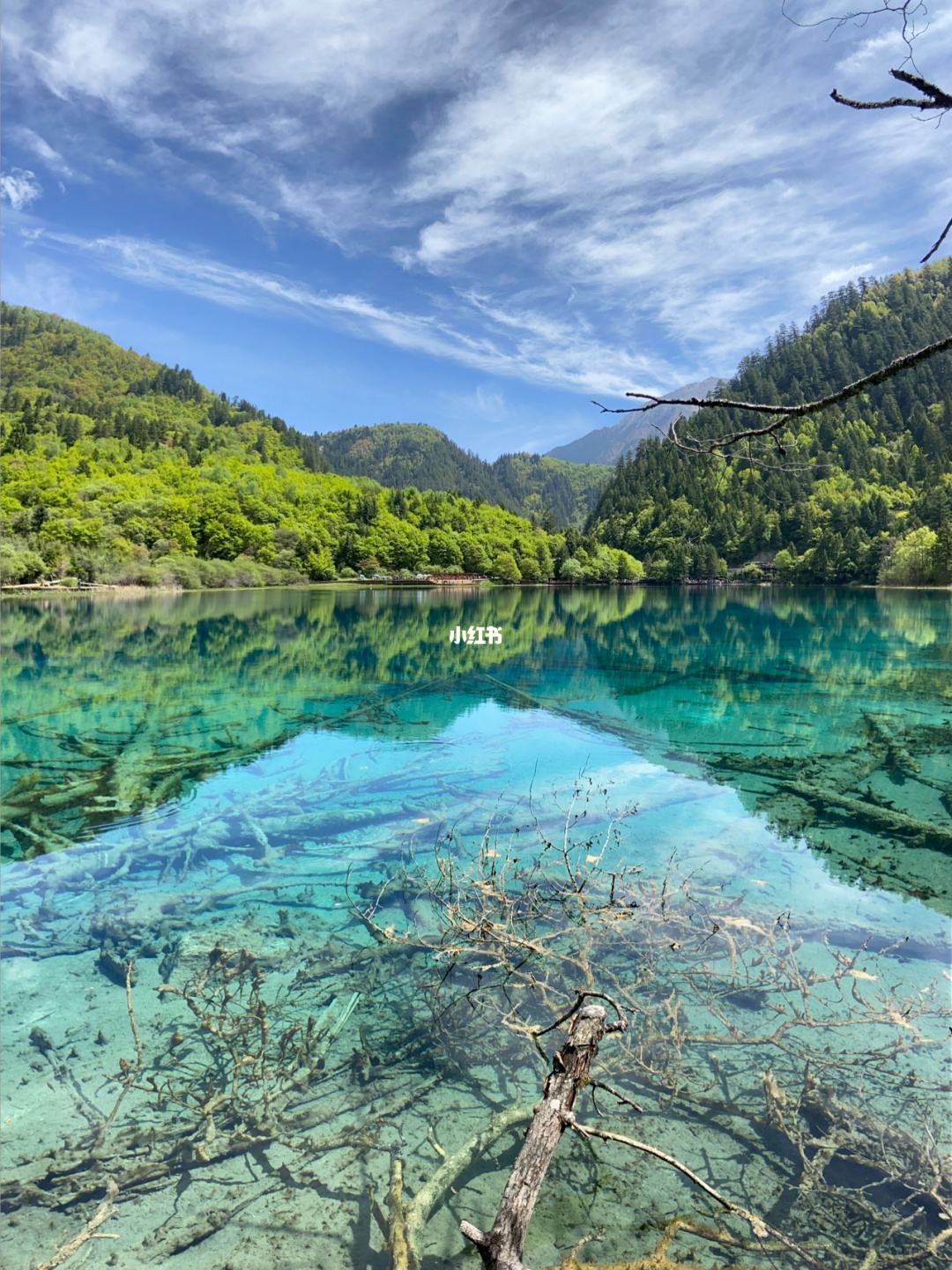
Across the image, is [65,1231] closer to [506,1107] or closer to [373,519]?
[506,1107]

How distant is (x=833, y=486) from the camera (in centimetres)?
11650

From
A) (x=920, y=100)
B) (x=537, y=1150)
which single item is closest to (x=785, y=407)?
(x=920, y=100)

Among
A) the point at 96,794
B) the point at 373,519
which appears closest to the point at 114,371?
the point at 373,519

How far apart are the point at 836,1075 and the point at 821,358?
174m

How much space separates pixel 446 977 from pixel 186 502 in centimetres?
10175

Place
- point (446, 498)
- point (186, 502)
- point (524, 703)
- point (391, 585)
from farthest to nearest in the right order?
point (446, 498), point (391, 585), point (186, 502), point (524, 703)

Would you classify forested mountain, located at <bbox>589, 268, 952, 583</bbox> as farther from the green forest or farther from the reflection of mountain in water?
the reflection of mountain in water

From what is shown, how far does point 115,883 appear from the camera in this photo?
284 inches

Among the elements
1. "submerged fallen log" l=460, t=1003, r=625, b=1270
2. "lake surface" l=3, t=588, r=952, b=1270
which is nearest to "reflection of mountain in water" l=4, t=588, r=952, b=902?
"lake surface" l=3, t=588, r=952, b=1270

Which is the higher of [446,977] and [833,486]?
[833,486]

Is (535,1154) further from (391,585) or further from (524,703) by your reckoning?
(391,585)

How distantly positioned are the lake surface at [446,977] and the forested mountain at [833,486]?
85358 mm

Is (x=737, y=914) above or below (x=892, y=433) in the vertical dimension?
below

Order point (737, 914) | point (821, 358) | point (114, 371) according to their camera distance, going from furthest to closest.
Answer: point (114, 371), point (821, 358), point (737, 914)
